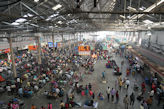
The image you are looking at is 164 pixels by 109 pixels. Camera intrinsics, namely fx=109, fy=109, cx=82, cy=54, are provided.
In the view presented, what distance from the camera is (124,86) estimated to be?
448 inches

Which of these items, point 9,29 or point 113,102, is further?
point 9,29

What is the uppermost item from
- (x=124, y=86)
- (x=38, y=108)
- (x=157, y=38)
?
(x=157, y=38)

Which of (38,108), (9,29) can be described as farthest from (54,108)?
(9,29)

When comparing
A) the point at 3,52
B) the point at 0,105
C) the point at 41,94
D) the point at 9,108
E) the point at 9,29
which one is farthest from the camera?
the point at 3,52

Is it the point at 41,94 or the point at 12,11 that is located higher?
the point at 12,11

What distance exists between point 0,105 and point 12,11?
317 inches

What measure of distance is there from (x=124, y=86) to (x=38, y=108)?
27.7 feet

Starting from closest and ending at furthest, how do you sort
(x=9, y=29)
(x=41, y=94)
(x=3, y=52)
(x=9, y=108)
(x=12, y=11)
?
(x=9, y=108)
(x=12, y=11)
(x=41, y=94)
(x=9, y=29)
(x=3, y=52)

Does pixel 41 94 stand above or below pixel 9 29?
below

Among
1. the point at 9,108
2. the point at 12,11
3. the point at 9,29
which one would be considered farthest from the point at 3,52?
the point at 9,108

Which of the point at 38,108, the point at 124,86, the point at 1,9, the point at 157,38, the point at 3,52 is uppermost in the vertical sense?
the point at 1,9

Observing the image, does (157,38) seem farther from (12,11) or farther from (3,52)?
(3,52)

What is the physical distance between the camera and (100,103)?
9047 mm

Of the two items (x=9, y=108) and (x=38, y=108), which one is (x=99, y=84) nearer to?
(x=38, y=108)
